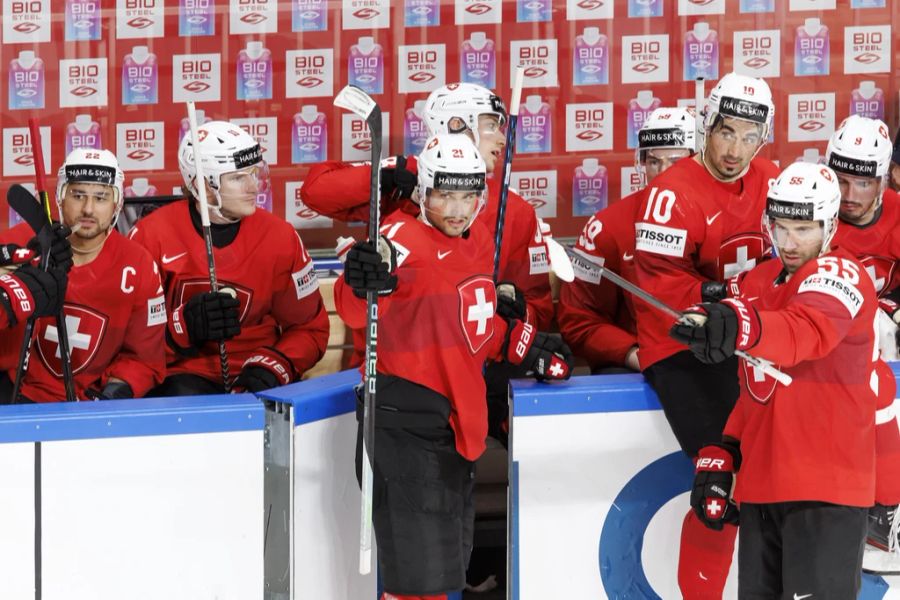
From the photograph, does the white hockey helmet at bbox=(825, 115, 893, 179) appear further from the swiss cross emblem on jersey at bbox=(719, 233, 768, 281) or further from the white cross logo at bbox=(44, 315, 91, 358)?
the white cross logo at bbox=(44, 315, 91, 358)

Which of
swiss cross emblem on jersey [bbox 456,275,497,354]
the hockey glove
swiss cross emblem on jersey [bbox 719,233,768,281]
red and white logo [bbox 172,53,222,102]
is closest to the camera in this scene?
the hockey glove

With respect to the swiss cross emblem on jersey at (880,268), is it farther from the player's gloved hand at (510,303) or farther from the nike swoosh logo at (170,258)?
the nike swoosh logo at (170,258)

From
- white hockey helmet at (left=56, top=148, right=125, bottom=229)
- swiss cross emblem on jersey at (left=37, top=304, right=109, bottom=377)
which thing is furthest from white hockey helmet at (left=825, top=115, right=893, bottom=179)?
swiss cross emblem on jersey at (left=37, top=304, right=109, bottom=377)

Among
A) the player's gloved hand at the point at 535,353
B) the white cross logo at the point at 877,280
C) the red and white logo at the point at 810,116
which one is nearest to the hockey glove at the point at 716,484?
the player's gloved hand at the point at 535,353

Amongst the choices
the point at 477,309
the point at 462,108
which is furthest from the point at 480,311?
the point at 462,108

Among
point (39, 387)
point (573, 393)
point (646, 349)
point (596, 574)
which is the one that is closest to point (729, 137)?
point (646, 349)

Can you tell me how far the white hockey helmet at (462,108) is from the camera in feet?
13.9

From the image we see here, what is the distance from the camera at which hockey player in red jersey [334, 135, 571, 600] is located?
11.3 feet

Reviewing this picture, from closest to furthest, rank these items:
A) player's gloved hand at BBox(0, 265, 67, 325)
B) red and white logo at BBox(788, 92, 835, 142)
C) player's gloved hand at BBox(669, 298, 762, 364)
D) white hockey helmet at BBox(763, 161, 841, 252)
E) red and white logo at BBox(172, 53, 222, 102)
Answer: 1. player's gloved hand at BBox(669, 298, 762, 364)
2. white hockey helmet at BBox(763, 161, 841, 252)
3. player's gloved hand at BBox(0, 265, 67, 325)
4. red and white logo at BBox(172, 53, 222, 102)
5. red and white logo at BBox(788, 92, 835, 142)

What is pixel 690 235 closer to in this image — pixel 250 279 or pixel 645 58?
pixel 250 279

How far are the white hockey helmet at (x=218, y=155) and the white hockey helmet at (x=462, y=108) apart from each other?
57 centimetres

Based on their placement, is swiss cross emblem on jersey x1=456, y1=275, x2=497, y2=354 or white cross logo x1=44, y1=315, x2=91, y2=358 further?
white cross logo x1=44, y1=315, x2=91, y2=358

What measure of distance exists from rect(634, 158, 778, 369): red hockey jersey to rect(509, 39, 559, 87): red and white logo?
1335mm

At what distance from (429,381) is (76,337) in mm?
1250
